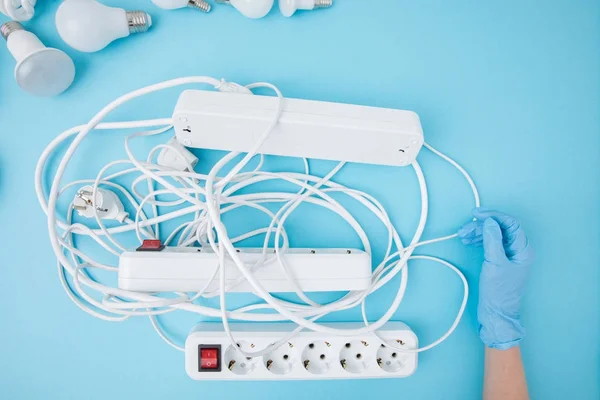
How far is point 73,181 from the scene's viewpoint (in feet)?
1.96

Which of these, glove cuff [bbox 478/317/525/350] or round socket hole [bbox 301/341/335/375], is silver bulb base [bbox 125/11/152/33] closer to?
round socket hole [bbox 301/341/335/375]

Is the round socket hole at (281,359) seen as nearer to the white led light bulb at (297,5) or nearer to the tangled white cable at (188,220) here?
the tangled white cable at (188,220)

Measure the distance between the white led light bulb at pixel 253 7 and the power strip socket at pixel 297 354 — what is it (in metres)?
0.54

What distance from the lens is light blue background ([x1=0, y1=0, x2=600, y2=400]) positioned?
1.98 feet

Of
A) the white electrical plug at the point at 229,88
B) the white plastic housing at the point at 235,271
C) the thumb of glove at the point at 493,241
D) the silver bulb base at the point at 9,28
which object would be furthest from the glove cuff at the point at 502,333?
the silver bulb base at the point at 9,28

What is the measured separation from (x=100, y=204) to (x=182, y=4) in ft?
1.15

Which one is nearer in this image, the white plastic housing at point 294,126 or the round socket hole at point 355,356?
the white plastic housing at point 294,126

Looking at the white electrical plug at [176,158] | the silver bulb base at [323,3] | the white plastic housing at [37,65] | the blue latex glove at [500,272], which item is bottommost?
the blue latex glove at [500,272]

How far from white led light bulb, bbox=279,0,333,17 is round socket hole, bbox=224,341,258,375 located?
1.87 feet

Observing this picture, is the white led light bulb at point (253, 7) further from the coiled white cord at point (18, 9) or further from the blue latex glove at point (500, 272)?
the blue latex glove at point (500, 272)

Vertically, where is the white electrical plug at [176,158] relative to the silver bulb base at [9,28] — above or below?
below

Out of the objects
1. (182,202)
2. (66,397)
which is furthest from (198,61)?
(66,397)

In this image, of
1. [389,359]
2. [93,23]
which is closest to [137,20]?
[93,23]

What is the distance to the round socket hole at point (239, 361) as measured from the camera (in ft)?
2.03
